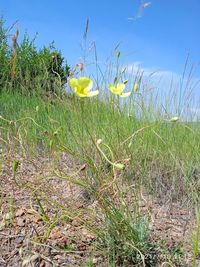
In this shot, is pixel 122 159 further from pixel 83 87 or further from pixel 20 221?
pixel 20 221

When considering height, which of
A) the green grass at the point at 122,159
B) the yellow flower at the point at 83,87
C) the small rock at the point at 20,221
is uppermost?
the yellow flower at the point at 83,87

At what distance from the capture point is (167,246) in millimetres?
1628

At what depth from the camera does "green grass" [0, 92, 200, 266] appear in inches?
60.4

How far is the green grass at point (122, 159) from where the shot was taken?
5.03 ft

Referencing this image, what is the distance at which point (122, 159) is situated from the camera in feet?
4.88

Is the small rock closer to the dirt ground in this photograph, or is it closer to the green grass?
the dirt ground

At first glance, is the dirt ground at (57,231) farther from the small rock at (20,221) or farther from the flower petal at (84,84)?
the flower petal at (84,84)

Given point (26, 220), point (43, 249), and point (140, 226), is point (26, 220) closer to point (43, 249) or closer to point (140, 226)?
point (43, 249)

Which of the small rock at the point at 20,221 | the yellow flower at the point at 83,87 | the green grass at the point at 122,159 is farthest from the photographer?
the small rock at the point at 20,221

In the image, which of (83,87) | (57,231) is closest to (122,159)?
(83,87)

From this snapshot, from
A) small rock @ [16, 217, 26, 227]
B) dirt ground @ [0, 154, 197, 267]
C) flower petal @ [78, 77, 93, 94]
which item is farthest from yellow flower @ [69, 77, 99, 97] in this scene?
small rock @ [16, 217, 26, 227]

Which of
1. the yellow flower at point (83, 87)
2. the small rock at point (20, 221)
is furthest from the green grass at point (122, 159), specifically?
the small rock at point (20, 221)

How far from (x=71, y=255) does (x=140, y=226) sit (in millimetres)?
275

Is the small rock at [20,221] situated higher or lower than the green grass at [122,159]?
lower
